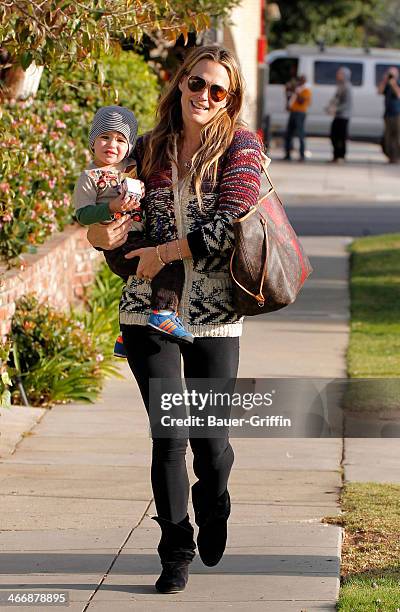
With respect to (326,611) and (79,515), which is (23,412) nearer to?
(79,515)

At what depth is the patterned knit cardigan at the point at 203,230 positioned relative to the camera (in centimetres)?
458

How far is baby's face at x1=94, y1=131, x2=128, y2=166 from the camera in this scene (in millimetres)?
4758

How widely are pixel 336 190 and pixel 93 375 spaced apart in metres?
16.0

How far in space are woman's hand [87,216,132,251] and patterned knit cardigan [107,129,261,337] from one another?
50 mm

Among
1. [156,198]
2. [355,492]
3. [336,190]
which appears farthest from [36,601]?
[336,190]

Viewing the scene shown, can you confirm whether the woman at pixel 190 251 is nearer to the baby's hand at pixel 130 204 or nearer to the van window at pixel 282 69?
the baby's hand at pixel 130 204

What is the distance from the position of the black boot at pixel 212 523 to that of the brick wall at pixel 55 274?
10.1 ft

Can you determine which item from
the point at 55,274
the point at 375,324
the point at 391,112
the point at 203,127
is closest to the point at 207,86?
the point at 203,127

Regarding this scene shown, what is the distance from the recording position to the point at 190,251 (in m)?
4.58

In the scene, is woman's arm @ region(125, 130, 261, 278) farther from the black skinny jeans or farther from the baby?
the black skinny jeans

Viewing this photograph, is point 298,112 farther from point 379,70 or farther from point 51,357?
point 51,357

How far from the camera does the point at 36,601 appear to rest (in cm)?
469

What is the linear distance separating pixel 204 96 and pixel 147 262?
632 millimetres

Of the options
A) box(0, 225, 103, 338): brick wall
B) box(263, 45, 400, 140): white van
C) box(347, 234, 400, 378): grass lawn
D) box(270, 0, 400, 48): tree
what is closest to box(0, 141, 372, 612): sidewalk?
box(347, 234, 400, 378): grass lawn
